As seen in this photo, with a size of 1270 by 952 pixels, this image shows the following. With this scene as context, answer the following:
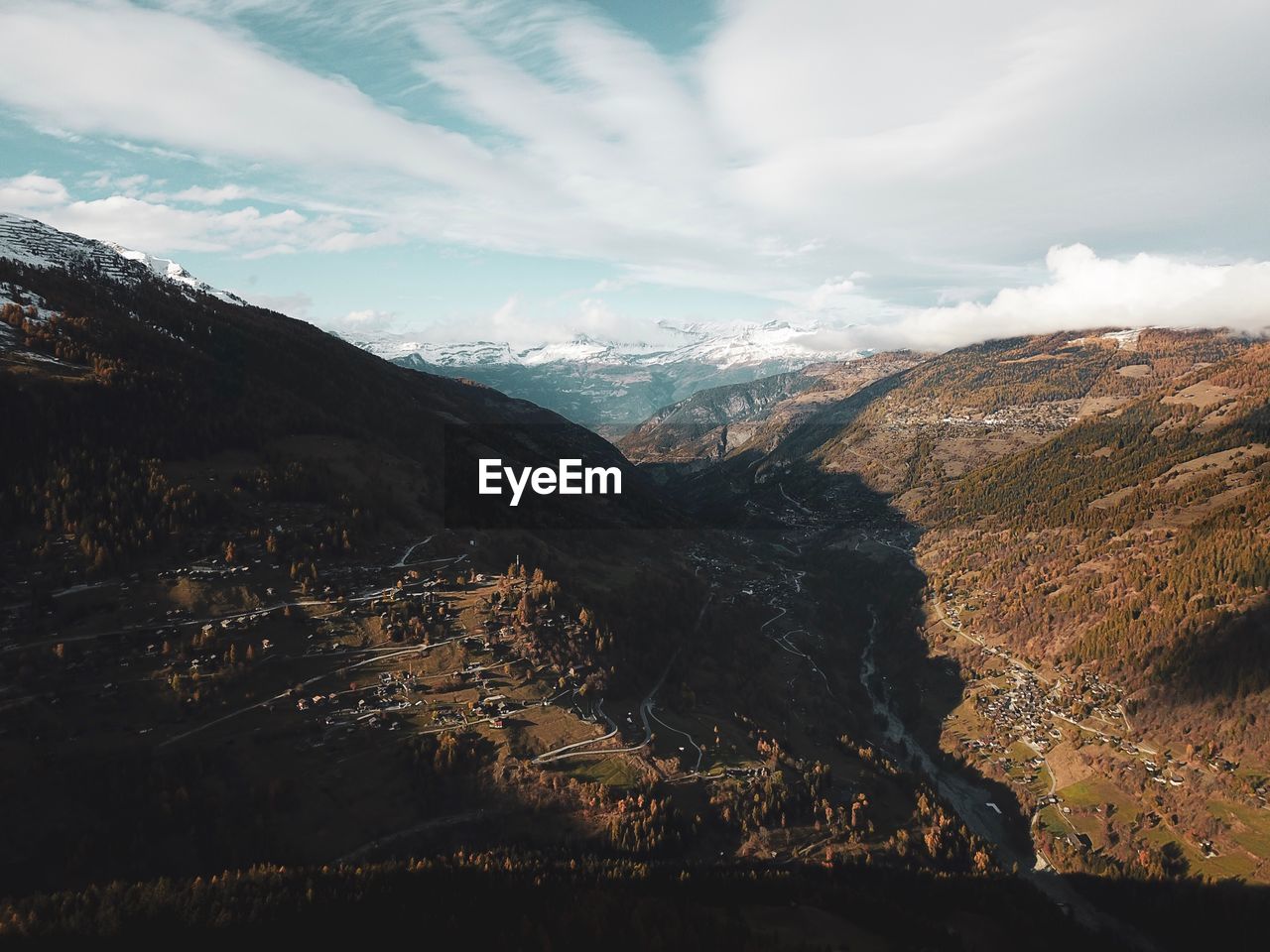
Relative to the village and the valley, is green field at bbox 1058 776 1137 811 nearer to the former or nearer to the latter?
the village

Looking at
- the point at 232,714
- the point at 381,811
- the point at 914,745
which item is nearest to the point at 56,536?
the point at 232,714

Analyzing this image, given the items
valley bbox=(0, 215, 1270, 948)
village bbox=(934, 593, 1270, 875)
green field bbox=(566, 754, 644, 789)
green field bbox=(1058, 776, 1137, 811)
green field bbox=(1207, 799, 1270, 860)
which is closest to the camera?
valley bbox=(0, 215, 1270, 948)

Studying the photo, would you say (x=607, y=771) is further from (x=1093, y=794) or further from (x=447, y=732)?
(x=1093, y=794)

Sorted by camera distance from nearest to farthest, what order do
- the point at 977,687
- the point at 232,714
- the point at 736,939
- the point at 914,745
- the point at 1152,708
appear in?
the point at 736,939, the point at 232,714, the point at 1152,708, the point at 914,745, the point at 977,687

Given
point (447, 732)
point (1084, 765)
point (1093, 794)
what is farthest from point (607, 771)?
point (1084, 765)

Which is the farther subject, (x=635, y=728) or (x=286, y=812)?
(x=635, y=728)

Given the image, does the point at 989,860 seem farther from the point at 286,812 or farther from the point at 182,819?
the point at 182,819

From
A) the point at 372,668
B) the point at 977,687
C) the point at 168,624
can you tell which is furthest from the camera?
the point at 977,687

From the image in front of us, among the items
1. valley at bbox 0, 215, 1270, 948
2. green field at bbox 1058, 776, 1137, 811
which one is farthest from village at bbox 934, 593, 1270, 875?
valley at bbox 0, 215, 1270, 948

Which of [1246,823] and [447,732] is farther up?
[447,732]

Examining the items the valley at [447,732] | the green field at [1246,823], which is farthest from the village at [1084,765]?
the valley at [447,732]

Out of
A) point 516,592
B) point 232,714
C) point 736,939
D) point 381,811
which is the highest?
point 516,592
